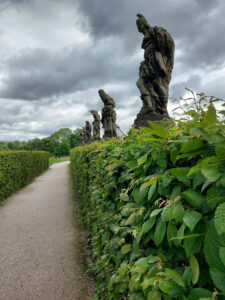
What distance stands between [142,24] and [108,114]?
6.41 metres

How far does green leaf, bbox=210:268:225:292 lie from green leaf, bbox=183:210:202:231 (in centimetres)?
17

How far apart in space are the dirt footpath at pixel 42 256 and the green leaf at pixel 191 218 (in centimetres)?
311

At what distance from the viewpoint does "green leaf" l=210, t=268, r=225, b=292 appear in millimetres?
746

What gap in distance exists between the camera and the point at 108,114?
44.7 ft

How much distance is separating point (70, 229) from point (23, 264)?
1.89 metres

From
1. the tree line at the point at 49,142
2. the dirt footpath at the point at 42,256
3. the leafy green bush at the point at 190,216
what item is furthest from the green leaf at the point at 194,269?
the tree line at the point at 49,142

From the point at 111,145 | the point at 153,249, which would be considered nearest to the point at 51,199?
the point at 111,145

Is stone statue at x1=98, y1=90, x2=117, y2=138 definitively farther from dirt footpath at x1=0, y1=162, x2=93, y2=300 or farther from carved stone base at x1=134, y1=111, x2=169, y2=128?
dirt footpath at x1=0, y1=162, x2=93, y2=300

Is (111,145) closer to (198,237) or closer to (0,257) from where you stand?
(198,237)

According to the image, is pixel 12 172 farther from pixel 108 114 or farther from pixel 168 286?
pixel 168 286

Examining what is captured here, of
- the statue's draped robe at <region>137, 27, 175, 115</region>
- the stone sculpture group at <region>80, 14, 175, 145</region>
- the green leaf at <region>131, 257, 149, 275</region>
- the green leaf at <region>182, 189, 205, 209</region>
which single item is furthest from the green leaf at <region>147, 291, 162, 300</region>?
the statue's draped robe at <region>137, 27, 175, 115</region>

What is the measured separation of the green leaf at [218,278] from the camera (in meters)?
0.75

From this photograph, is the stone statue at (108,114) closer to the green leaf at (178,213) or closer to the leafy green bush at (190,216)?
the leafy green bush at (190,216)

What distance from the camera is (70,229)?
5.94 metres
